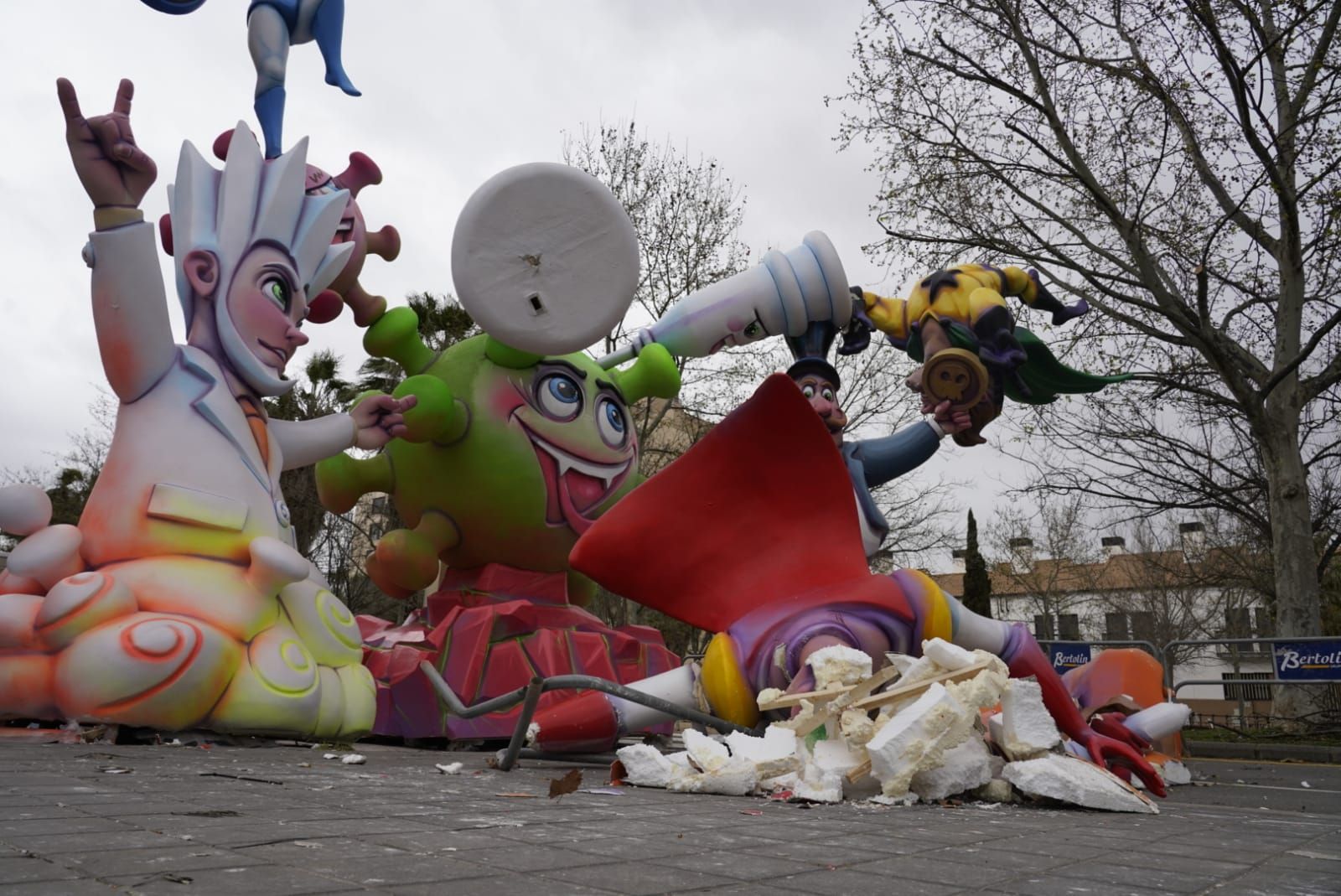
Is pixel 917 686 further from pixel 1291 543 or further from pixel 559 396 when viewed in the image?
pixel 1291 543

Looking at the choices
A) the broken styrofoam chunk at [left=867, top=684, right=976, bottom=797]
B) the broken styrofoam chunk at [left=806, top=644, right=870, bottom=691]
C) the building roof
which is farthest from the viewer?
the building roof

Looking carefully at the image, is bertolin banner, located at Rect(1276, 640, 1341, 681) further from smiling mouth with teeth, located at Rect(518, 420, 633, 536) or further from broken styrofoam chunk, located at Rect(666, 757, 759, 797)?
broken styrofoam chunk, located at Rect(666, 757, 759, 797)

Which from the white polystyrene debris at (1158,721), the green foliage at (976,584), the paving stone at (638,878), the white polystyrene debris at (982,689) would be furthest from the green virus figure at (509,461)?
the green foliage at (976,584)

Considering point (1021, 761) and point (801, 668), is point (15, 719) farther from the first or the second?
point (1021, 761)

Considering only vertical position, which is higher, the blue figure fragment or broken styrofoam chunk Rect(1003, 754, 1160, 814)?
the blue figure fragment

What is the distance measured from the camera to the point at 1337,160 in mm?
10453

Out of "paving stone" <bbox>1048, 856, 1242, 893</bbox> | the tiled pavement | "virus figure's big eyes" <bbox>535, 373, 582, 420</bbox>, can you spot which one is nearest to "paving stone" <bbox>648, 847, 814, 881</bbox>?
the tiled pavement

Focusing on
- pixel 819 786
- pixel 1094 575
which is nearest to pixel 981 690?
pixel 819 786

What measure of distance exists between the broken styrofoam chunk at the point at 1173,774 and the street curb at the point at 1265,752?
4212 mm

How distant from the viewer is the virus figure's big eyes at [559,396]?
24.4 ft

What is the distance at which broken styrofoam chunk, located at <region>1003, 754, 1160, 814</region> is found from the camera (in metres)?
3.74

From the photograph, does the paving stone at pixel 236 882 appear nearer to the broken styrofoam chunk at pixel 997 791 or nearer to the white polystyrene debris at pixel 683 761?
the white polystyrene debris at pixel 683 761

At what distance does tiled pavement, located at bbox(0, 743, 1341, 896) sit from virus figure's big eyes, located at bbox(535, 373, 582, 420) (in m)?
3.73

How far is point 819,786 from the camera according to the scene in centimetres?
365
